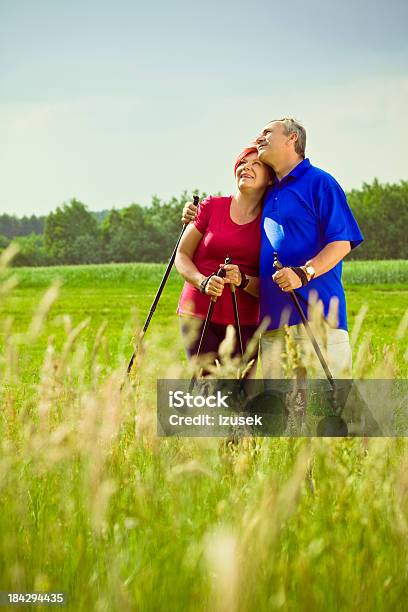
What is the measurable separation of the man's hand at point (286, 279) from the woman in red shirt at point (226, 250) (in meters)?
0.31

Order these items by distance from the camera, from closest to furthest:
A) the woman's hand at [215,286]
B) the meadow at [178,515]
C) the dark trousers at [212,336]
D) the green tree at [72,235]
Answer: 1. the meadow at [178,515]
2. the woman's hand at [215,286]
3. the dark trousers at [212,336]
4. the green tree at [72,235]

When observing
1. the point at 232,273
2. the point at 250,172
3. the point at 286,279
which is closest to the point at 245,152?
the point at 250,172

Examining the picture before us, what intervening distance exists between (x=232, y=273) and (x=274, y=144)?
681 mm

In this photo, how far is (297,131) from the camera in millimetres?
3867

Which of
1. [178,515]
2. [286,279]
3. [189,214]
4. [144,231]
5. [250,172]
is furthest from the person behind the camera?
[144,231]

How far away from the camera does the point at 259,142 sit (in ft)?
12.7

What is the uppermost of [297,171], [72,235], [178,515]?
[72,235]

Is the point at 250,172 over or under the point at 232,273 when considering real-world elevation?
over

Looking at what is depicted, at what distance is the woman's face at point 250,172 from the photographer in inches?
153

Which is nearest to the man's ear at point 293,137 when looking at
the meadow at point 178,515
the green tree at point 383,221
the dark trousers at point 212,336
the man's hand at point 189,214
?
the man's hand at point 189,214

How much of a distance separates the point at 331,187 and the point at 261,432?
130cm

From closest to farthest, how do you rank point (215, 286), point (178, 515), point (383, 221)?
1. point (178, 515)
2. point (215, 286)
3. point (383, 221)

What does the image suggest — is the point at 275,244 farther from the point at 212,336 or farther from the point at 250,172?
the point at 212,336

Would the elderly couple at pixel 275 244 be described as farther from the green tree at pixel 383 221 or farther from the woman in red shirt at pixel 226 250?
the green tree at pixel 383 221
